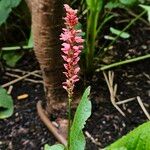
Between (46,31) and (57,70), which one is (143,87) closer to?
(57,70)

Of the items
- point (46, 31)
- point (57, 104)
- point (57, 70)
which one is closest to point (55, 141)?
point (57, 104)

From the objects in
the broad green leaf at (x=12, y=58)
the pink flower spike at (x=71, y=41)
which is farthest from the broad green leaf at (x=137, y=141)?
the broad green leaf at (x=12, y=58)

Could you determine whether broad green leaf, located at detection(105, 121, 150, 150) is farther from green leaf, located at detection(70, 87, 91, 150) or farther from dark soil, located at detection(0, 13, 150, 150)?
dark soil, located at detection(0, 13, 150, 150)

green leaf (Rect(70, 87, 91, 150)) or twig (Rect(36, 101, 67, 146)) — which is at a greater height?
green leaf (Rect(70, 87, 91, 150))

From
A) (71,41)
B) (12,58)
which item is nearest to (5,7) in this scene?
(12,58)

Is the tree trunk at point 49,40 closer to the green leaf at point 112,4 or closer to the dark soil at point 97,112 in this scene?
the dark soil at point 97,112

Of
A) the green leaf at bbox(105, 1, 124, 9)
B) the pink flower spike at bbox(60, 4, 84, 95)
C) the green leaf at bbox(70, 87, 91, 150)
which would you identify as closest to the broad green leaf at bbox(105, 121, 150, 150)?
the green leaf at bbox(70, 87, 91, 150)
